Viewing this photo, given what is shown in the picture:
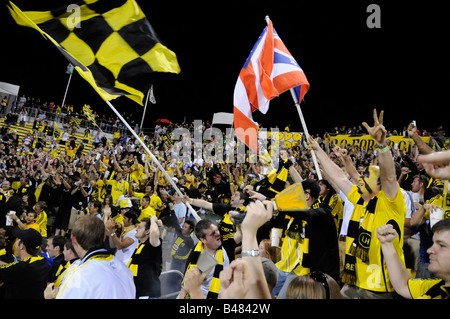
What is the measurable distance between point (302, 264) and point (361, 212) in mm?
880

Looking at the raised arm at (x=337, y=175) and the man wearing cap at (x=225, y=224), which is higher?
the raised arm at (x=337, y=175)

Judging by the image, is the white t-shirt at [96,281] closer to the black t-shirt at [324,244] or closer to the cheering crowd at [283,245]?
the cheering crowd at [283,245]

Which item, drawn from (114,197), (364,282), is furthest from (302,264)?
(114,197)

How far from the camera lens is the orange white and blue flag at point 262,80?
22.0ft

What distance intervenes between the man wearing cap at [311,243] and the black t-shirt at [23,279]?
3.13 meters

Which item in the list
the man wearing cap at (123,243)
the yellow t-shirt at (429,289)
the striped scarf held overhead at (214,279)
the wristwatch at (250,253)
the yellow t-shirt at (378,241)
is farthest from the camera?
the man wearing cap at (123,243)

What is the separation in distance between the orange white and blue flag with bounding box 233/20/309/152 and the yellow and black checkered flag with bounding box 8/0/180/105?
1.22m

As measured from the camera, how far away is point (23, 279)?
513cm

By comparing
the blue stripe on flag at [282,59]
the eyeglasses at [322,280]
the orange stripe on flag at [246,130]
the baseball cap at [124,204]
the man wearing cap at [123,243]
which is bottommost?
the man wearing cap at [123,243]

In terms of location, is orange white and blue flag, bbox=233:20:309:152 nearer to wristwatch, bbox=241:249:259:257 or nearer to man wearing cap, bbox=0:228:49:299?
man wearing cap, bbox=0:228:49:299

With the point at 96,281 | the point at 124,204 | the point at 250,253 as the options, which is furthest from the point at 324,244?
the point at 124,204

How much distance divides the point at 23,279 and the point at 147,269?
1.56m

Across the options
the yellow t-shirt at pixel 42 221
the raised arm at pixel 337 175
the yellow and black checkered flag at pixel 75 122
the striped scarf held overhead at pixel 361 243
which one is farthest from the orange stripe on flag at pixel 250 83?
the yellow and black checkered flag at pixel 75 122

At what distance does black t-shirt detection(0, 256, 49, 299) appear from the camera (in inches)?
201
